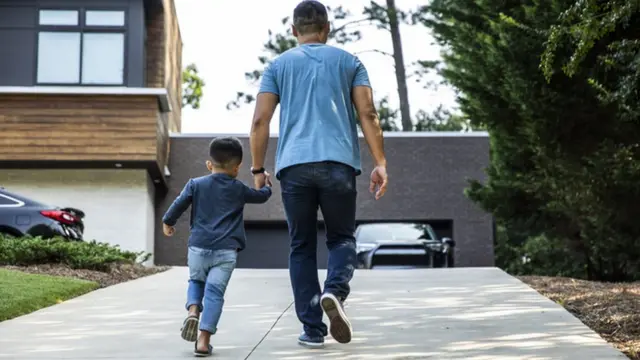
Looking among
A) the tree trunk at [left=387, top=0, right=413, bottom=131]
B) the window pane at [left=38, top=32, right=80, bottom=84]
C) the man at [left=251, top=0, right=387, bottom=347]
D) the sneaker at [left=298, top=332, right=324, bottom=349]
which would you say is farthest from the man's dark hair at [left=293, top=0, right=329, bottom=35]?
the tree trunk at [left=387, top=0, right=413, bottom=131]

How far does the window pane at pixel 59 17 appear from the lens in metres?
22.5

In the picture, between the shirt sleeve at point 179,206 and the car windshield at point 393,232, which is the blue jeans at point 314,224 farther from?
the car windshield at point 393,232

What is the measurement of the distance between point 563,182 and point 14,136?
12460 millimetres

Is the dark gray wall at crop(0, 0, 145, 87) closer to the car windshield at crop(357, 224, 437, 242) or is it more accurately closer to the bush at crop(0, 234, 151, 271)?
the car windshield at crop(357, 224, 437, 242)

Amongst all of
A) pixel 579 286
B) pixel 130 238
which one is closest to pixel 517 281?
pixel 579 286

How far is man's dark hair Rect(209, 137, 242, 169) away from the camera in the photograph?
21.7ft

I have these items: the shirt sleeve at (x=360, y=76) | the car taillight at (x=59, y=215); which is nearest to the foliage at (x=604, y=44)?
the shirt sleeve at (x=360, y=76)

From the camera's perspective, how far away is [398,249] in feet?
59.9

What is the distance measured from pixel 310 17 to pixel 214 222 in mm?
1415

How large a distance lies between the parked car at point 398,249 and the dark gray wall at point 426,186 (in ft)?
24.4

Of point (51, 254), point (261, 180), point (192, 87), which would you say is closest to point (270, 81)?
point (261, 180)

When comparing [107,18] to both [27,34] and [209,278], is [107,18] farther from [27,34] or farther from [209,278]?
[209,278]

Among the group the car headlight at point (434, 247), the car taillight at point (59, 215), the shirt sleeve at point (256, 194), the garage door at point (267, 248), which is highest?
the shirt sleeve at point (256, 194)

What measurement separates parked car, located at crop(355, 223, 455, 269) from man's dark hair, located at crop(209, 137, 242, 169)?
11533 mm
